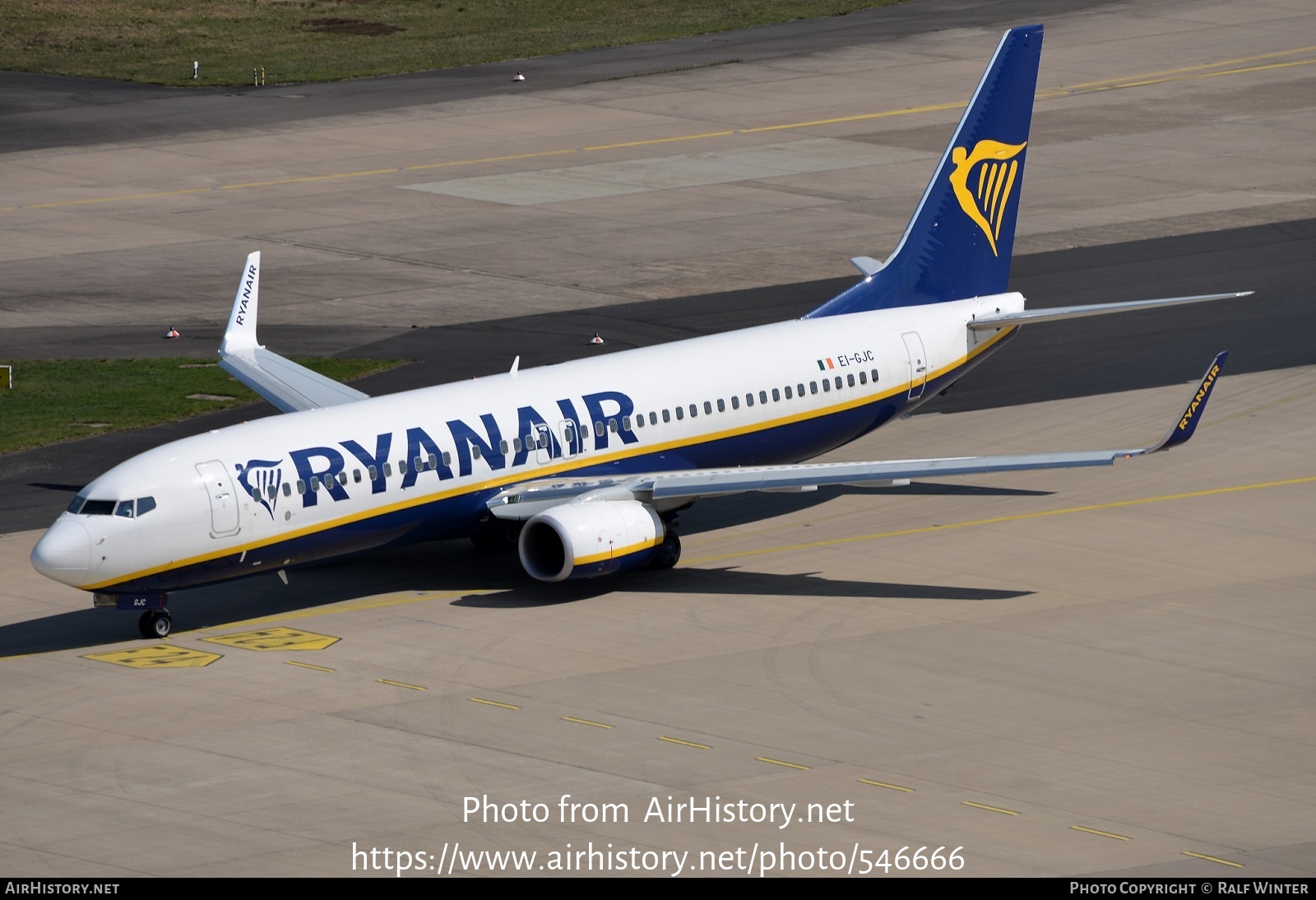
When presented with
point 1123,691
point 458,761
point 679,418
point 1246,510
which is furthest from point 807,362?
point 458,761

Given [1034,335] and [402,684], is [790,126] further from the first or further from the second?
[402,684]

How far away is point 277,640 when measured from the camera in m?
43.5

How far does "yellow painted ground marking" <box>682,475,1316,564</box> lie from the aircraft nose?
A: 14.0 metres

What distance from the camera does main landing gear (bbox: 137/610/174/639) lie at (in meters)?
43.6

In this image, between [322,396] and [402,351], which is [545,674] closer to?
[322,396]

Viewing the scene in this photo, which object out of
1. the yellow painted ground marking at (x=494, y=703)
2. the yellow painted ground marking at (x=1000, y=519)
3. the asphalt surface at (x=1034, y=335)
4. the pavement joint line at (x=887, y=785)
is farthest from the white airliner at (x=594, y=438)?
the pavement joint line at (x=887, y=785)

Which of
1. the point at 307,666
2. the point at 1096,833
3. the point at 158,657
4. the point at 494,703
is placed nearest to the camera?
the point at 1096,833

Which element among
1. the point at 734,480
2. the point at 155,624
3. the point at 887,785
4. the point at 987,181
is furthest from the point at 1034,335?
the point at 887,785

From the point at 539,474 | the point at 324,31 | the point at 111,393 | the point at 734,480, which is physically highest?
the point at 324,31

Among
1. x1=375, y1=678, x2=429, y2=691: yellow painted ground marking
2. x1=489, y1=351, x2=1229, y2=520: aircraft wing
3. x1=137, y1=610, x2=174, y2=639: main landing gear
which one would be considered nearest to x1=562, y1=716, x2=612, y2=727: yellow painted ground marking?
x1=375, y1=678, x2=429, y2=691: yellow painted ground marking

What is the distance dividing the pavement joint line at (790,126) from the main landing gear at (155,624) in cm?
4960

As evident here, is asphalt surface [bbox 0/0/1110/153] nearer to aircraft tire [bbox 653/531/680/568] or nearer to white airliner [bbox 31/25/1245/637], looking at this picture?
white airliner [bbox 31/25/1245/637]

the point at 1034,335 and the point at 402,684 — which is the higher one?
the point at 1034,335

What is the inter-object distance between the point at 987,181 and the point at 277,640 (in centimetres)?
2380
